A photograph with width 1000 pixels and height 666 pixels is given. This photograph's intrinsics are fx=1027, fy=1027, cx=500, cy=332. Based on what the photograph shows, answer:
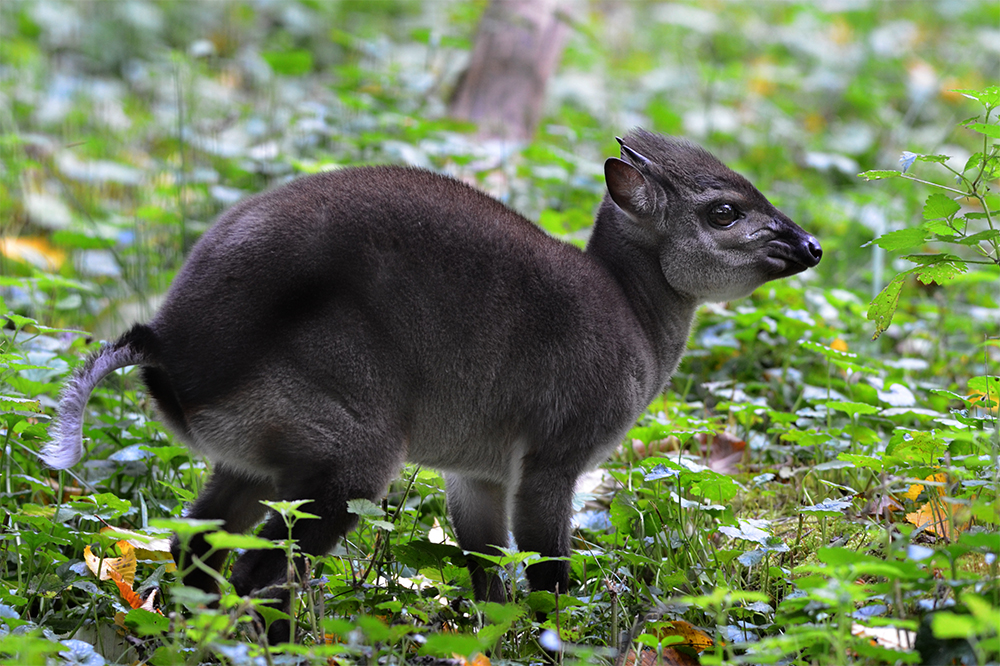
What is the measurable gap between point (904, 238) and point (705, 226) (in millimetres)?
936

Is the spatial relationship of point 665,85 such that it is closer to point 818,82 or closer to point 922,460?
point 818,82

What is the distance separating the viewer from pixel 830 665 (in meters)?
2.58

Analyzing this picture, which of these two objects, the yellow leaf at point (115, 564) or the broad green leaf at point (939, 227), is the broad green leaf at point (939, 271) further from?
the yellow leaf at point (115, 564)

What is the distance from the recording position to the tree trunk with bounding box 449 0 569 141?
790 cm

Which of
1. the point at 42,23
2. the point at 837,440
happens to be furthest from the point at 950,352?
the point at 42,23

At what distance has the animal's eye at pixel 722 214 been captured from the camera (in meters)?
4.17

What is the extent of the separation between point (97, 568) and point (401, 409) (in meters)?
1.19

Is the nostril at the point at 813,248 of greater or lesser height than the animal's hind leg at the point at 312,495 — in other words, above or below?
above

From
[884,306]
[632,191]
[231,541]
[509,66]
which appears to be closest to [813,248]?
[884,306]

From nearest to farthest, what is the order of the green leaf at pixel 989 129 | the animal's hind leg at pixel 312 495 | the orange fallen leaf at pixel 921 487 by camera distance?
the green leaf at pixel 989 129 → the animal's hind leg at pixel 312 495 → the orange fallen leaf at pixel 921 487

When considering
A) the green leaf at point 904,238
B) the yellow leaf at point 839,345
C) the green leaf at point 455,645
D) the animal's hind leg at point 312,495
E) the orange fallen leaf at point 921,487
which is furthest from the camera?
the yellow leaf at point 839,345

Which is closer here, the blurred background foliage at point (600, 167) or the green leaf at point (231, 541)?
the green leaf at point (231, 541)

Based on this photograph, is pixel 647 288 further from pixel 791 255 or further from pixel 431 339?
pixel 431 339

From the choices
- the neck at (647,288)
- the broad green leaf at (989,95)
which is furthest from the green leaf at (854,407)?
the broad green leaf at (989,95)
